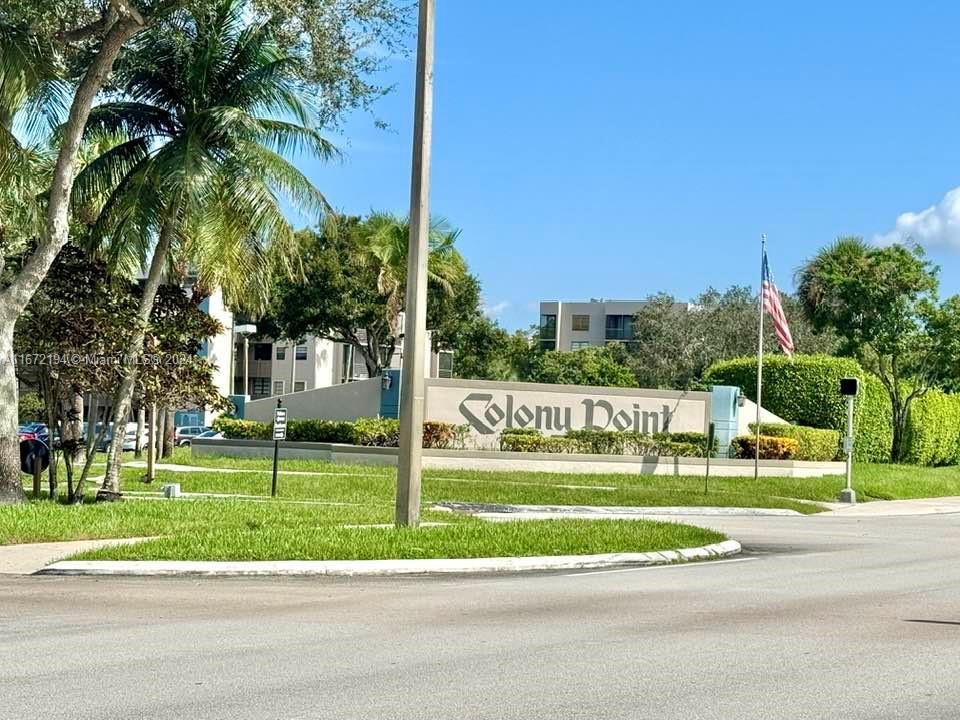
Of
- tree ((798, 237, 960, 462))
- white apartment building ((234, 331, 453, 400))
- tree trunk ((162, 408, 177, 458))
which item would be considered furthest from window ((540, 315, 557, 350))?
tree trunk ((162, 408, 177, 458))

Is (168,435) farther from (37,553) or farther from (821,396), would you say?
(37,553)

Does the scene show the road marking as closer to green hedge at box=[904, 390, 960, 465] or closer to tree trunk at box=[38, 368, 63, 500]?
tree trunk at box=[38, 368, 63, 500]

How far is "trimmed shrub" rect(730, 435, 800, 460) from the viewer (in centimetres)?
3866

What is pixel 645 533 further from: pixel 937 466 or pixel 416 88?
pixel 937 466

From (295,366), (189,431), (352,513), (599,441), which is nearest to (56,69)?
(352,513)

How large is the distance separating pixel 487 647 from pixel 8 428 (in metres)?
13.0

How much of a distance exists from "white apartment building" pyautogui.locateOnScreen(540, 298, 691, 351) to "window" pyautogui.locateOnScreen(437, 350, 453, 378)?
4689cm

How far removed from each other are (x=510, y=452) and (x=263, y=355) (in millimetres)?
52004

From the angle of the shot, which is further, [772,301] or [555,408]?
[555,408]

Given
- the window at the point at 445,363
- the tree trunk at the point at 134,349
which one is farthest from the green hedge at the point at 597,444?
the window at the point at 445,363

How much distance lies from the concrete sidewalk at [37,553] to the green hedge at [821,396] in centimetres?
3199

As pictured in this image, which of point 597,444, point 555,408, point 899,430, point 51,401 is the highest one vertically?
point 555,408

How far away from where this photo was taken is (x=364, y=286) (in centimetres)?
5444

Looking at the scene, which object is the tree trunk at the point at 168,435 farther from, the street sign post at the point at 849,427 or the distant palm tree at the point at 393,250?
the street sign post at the point at 849,427
